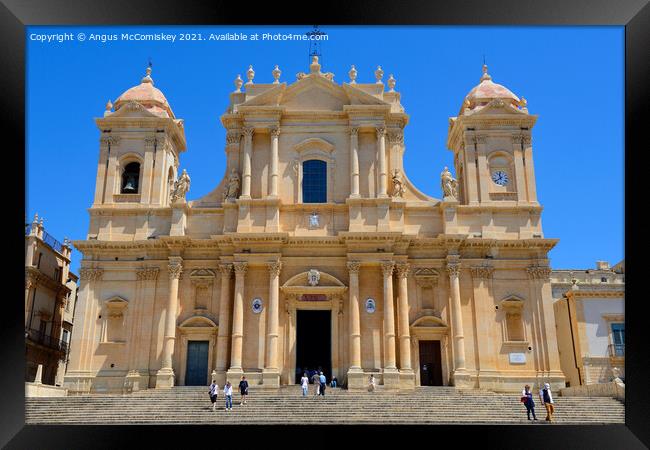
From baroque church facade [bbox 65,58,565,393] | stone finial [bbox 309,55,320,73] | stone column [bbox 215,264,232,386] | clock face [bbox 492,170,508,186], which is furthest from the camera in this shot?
stone finial [bbox 309,55,320,73]

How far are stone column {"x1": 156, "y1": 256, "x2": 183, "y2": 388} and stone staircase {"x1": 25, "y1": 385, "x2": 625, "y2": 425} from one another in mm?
1954

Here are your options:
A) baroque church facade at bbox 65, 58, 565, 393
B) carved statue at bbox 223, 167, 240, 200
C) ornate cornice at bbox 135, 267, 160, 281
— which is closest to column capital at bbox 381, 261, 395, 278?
baroque church facade at bbox 65, 58, 565, 393

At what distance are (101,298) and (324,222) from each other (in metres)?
10.6

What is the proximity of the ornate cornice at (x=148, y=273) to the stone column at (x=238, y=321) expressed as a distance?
387 cm

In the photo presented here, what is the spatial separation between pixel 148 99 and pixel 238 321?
1296cm

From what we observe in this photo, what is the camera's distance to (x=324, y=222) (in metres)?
29.4

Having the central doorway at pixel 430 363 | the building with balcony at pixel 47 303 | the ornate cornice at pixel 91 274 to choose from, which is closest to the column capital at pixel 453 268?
the central doorway at pixel 430 363

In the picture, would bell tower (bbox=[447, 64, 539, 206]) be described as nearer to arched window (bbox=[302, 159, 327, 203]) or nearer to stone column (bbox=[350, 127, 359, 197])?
stone column (bbox=[350, 127, 359, 197])

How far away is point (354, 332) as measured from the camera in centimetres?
2722

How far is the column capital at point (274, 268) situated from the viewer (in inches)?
1102

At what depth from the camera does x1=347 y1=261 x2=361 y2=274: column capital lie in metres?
28.0

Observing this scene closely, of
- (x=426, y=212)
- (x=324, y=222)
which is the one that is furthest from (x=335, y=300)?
(x=426, y=212)

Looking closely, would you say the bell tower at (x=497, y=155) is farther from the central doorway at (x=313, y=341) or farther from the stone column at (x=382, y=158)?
the central doorway at (x=313, y=341)

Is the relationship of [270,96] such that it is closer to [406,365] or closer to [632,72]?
[406,365]
